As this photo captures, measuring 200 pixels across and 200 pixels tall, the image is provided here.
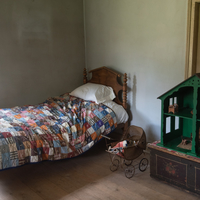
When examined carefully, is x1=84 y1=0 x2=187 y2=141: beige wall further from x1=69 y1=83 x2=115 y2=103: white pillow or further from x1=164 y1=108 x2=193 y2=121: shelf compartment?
x1=164 y1=108 x2=193 y2=121: shelf compartment

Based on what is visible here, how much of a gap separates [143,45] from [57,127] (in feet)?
5.69

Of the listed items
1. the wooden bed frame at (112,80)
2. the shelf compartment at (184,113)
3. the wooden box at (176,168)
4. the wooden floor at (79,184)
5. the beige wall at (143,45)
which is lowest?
the wooden floor at (79,184)

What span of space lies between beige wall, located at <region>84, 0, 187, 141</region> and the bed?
0.24 m

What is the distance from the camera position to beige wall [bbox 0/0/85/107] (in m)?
3.52

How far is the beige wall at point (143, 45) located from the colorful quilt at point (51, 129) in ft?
1.93

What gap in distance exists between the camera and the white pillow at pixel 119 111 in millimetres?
3400

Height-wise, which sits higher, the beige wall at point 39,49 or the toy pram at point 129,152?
the beige wall at point 39,49

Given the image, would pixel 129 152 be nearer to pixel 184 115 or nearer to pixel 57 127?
pixel 184 115

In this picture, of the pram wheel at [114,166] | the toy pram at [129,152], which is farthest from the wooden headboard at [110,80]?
the pram wheel at [114,166]

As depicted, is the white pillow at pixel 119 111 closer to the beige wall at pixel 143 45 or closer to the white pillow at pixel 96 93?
the white pillow at pixel 96 93

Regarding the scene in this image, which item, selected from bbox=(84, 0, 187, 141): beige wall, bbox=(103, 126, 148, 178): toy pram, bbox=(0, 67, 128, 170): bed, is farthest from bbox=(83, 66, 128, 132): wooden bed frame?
bbox=(103, 126, 148, 178): toy pram

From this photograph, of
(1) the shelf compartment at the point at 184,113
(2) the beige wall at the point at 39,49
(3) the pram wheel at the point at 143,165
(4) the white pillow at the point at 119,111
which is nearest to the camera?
(1) the shelf compartment at the point at 184,113

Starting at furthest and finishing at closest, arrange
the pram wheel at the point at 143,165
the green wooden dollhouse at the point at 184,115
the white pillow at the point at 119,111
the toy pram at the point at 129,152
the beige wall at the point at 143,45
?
the white pillow at the point at 119,111, the beige wall at the point at 143,45, the pram wheel at the point at 143,165, the toy pram at the point at 129,152, the green wooden dollhouse at the point at 184,115

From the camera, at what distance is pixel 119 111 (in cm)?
343
